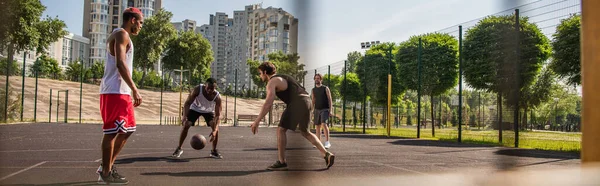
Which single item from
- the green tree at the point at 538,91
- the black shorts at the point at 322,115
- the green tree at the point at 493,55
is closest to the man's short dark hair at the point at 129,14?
the green tree at the point at 493,55

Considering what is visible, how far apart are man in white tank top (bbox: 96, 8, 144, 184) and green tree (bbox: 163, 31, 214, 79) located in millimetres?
18325

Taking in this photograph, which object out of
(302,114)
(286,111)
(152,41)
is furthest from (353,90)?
(286,111)

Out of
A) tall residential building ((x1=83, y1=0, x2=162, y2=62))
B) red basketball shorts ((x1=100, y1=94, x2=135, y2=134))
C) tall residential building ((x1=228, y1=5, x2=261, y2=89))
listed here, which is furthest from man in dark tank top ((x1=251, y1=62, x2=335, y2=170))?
tall residential building ((x1=83, y1=0, x2=162, y2=62))

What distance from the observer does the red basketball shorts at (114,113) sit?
361cm

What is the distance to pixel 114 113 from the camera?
362cm

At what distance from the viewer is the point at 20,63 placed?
22.5 m

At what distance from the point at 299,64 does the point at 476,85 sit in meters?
7.24

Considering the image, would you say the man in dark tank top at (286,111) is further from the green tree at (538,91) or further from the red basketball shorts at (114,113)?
the green tree at (538,91)

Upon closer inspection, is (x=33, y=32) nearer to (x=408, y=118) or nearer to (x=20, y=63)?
(x=20, y=63)

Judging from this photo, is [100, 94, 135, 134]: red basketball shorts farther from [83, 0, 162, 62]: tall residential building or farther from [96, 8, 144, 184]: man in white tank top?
[83, 0, 162, 62]: tall residential building

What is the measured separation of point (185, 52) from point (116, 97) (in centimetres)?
2115

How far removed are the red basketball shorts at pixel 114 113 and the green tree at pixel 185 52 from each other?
18.5 meters

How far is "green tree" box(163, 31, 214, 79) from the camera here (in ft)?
73.8

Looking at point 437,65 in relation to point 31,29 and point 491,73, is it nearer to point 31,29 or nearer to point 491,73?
point 491,73
